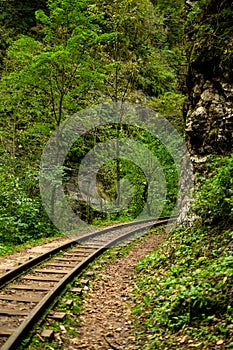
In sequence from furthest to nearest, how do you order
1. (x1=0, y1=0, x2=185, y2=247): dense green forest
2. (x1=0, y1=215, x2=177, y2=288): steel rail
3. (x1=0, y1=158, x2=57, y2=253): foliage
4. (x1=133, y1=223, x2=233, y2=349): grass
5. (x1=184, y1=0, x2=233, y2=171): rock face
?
(x1=0, y1=0, x2=185, y2=247): dense green forest, (x1=0, y1=158, x2=57, y2=253): foliage, (x1=184, y1=0, x2=233, y2=171): rock face, (x1=0, y1=215, x2=177, y2=288): steel rail, (x1=133, y1=223, x2=233, y2=349): grass

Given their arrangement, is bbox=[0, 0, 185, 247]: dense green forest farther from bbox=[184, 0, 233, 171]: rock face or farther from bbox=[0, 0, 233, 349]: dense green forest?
bbox=[184, 0, 233, 171]: rock face

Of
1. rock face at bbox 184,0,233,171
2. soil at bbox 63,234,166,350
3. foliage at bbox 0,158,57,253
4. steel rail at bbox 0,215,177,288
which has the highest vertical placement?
rock face at bbox 184,0,233,171

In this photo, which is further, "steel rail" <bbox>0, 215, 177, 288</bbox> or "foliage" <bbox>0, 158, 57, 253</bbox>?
"foliage" <bbox>0, 158, 57, 253</bbox>

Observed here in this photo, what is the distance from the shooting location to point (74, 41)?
1320 centimetres

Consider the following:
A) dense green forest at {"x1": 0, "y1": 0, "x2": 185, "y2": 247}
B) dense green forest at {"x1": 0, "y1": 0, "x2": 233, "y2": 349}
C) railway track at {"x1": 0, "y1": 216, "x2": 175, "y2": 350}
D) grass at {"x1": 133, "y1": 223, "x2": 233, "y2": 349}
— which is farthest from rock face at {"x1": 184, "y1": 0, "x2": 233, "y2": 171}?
railway track at {"x1": 0, "y1": 216, "x2": 175, "y2": 350}

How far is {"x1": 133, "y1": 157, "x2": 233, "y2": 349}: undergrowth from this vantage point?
4.71m

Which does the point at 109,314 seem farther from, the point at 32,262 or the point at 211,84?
the point at 211,84

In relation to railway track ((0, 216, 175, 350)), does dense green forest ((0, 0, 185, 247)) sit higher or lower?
higher

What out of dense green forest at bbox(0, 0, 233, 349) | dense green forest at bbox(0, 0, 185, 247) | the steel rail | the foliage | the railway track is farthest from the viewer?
dense green forest at bbox(0, 0, 185, 247)

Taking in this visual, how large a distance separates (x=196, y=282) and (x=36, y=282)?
323 centimetres

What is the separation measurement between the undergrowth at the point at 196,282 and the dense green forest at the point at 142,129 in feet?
0.07

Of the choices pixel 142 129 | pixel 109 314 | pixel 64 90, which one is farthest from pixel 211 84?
pixel 142 129

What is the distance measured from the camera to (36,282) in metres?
7.08

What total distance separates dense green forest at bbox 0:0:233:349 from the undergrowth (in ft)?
0.07
